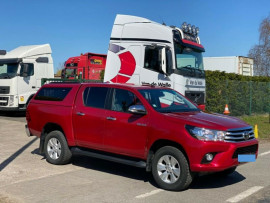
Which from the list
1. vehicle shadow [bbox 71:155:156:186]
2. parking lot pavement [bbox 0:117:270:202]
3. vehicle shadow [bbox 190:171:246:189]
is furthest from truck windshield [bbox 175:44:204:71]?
vehicle shadow [bbox 190:171:246:189]

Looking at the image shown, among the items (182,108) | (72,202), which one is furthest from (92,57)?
(72,202)

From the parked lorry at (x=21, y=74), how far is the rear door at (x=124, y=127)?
10.8m

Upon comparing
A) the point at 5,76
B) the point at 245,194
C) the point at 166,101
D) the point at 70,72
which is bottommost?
the point at 245,194

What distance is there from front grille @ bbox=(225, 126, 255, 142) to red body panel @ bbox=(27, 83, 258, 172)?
0.24 ft

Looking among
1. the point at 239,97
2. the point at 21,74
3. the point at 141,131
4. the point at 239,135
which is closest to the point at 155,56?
the point at 141,131

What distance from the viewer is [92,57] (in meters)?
21.8

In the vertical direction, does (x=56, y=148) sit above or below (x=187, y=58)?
below

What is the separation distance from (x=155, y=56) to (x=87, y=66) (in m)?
11.0

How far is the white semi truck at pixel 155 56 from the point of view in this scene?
10953mm

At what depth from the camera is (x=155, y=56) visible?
11102 millimetres

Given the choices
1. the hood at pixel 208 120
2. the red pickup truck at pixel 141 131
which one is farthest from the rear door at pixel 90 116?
the hood at pixel 208 120

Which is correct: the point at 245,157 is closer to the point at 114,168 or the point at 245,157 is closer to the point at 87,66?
the point at 114,168

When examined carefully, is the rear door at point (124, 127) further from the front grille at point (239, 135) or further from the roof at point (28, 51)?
the roof at point (28, 51)

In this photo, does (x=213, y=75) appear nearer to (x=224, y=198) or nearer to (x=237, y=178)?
(x=237, y=178)
